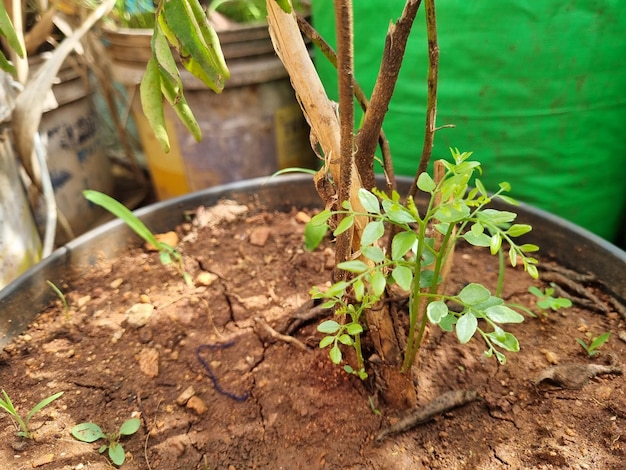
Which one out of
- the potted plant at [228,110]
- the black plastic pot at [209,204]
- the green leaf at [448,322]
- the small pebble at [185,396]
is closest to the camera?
the green leaf at [448,322]

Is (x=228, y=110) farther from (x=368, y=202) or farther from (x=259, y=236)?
(x=368, y=202)

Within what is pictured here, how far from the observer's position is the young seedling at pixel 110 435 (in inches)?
27.3

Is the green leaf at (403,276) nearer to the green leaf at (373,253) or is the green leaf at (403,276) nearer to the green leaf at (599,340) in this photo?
the green leaf at (373,253)

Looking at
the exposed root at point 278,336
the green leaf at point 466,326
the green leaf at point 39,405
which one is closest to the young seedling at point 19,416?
the green leaf at point 39,405

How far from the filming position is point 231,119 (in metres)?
1.43

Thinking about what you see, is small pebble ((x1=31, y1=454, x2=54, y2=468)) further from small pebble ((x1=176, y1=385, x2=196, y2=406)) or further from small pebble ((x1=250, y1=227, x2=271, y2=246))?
small pebble ((x1=250, y1=227, x2=271, y2=246))

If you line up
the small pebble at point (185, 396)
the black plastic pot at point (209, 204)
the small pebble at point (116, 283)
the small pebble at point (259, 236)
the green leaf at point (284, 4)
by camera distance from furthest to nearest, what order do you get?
the small pebble at point (259, 236)
the small pebble at point (116, 283)
the black plastic pot at point (209, 204)
the small pebble at point (185, 396)
the green leaf at point (284, 4)

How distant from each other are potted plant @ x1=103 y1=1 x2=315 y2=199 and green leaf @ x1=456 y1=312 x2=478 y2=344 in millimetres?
1053

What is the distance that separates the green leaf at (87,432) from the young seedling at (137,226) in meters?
0.35

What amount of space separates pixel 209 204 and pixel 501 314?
82cm

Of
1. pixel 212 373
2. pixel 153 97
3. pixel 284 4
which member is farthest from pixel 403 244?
pixel 212 373

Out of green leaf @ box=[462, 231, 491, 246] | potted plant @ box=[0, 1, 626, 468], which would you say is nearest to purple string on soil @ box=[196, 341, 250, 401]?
potted plant @ box=[0, 1, 626, 468]

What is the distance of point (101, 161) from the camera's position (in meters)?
1.62

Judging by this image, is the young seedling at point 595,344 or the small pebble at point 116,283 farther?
the small pebble at point 116,283
